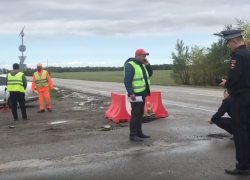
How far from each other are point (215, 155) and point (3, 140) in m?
4.61

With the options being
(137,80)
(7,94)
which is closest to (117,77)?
(7,94)

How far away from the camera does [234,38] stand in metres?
5.91

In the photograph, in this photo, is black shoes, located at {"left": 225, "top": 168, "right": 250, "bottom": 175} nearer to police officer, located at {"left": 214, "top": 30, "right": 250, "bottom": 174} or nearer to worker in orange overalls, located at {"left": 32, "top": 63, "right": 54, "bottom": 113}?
police officer, located at {"left": 214, "top": 30, "right": 250, "bottom": 174}

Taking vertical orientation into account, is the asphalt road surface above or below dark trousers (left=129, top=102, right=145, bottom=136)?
below

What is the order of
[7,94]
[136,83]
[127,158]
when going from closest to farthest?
[127,158] → [136,83] → [7,94]

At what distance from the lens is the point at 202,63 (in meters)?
37.6

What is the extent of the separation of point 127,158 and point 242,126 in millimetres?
2037

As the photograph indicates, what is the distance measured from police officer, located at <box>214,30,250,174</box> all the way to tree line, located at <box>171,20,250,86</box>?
28.7 m

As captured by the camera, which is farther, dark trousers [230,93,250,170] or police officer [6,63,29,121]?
police officer [6,63,29,121]

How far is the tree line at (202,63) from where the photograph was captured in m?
35.8

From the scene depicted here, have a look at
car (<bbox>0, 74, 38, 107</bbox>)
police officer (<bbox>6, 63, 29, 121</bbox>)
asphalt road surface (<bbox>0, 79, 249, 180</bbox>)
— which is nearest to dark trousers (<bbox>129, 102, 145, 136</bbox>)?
asphalt road surface (<bbox>0, 79, 249, 180</bbox>)

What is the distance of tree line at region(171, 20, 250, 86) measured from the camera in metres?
35.8

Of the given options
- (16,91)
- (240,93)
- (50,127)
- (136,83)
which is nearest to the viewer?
(240,93)

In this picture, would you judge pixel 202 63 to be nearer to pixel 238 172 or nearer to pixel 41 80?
pixel 41 80
